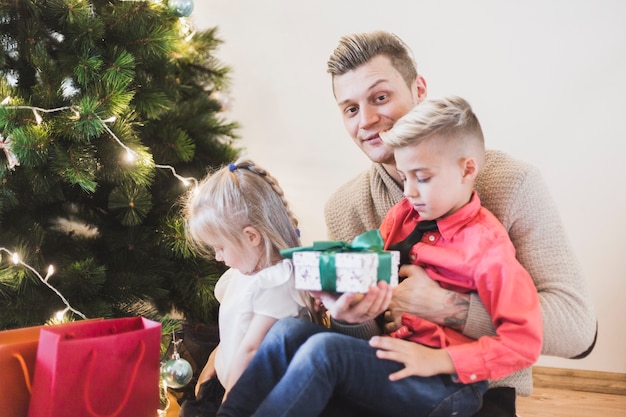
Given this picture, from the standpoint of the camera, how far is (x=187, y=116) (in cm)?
212

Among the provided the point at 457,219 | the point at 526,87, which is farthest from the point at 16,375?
the point at 526,87

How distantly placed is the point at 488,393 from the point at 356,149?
124 centimetres

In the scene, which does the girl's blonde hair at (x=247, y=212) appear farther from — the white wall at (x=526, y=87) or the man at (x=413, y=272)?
the white wall at (x=526, y=87)

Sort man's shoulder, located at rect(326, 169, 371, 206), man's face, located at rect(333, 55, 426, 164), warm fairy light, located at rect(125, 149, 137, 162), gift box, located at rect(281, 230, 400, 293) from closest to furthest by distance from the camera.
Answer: gift box, located at rect(281, 230, 400, 293) → man's face, located at rect(333, 55, 426, 164) → man's shoulder, located at rect(326, 169, 371, 206) → warm fairy light, located at rect(125, 149, 137, 162)

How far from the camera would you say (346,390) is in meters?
1.10

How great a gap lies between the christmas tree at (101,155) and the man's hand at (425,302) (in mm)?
910

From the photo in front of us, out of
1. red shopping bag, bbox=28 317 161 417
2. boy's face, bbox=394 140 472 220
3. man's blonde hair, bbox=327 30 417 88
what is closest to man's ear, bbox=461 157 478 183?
boy's face, bbox=394 140 472 220

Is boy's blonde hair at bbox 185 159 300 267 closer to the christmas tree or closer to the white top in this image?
the white top

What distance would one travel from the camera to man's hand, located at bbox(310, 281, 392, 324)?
41.3 inches

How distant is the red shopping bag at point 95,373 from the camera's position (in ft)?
4.18

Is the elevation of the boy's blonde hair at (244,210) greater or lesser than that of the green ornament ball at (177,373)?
greater

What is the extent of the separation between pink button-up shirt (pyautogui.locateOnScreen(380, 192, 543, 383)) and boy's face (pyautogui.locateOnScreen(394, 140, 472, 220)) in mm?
41

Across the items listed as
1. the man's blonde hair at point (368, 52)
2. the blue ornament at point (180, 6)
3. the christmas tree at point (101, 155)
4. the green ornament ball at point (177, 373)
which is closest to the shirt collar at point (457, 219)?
the man's blonde hair at point (368, 52)

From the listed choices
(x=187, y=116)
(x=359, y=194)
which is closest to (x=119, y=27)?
(x=187, y=116)
